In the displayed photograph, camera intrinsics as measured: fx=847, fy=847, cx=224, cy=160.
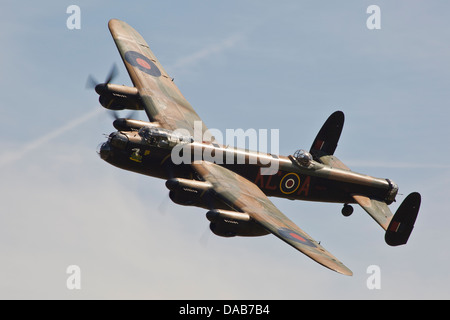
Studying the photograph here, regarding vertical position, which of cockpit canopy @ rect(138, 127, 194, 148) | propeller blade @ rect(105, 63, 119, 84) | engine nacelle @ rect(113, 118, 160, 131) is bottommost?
cockpit canopy @ rect(138, 127, 194, 148)

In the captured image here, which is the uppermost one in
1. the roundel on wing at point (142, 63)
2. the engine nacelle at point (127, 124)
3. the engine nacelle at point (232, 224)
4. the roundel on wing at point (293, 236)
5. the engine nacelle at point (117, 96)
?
the roundel on wing at point (142, 63)

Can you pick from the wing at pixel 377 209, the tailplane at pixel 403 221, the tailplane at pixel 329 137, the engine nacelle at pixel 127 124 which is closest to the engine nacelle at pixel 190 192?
the engine nacelle at pixel 127 124

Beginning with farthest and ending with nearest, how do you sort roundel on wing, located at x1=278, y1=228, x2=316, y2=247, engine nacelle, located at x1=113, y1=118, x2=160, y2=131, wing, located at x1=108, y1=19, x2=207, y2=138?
1. wing, located at x1=108, y1=19, x2=207, y2=138
2. engine nacelle, located at x1=113, y1=118, x2=160, y2=131
3. roundel on wing, located at x1=278, y1=228, x2=316, y2=247

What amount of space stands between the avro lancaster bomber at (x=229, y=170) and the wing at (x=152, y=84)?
0.07 meters

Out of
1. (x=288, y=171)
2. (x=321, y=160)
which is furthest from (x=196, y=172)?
(x=321, y=160)

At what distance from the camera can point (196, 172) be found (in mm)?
45094

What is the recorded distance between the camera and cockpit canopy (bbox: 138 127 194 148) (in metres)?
45.5

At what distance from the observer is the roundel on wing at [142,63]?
52.7 metres

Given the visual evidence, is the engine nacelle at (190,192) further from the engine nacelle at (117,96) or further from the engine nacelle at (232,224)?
the engine nacelle at (117,96)

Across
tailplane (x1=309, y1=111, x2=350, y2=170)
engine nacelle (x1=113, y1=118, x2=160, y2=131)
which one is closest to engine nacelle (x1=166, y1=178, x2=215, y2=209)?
engine nacelle (x1=113, y1=118, x2=160, y2=131)

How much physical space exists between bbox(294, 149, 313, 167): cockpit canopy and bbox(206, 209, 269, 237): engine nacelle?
7.72m

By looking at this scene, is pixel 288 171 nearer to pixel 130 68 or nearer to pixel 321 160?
pixel 321 160

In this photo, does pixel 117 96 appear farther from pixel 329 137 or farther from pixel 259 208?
pixel 329 137

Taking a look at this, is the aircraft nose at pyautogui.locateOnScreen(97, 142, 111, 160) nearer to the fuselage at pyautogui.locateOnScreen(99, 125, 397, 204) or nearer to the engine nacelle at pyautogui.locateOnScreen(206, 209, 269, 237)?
the fuselage at pyautogui.locateOnScreen(99, 125, 397, 204)
